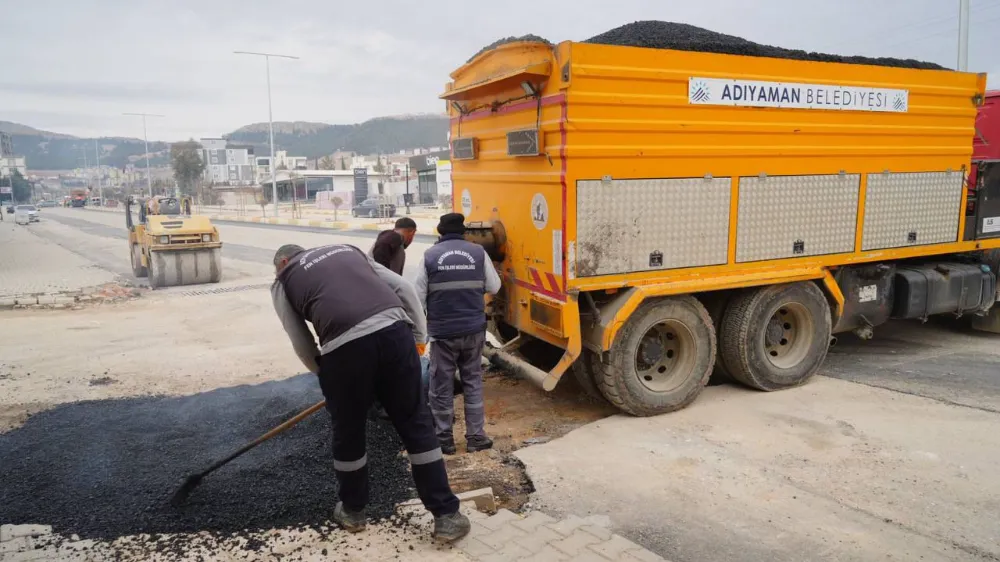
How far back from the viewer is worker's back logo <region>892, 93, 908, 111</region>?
6340 millimetres

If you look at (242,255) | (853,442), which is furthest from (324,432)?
(242,255)

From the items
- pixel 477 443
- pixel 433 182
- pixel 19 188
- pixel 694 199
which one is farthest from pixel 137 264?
pixel 19 188

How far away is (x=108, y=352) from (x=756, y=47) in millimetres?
7681

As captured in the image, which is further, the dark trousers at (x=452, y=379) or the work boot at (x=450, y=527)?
the dark trousers at (x=452, y=379)

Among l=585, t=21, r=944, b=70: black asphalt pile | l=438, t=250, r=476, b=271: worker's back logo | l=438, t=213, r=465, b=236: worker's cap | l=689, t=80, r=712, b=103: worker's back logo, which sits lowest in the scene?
l=438, t=250, r=476, b=271: worker's back logo

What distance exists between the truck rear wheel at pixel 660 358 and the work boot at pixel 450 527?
6.87 ft

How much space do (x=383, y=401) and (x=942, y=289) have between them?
20.5 ft

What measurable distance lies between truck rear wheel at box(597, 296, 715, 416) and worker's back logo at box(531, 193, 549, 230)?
1.01m

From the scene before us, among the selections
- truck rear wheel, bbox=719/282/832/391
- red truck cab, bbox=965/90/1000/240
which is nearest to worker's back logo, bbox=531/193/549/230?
truck rear wheel, bbox=719/282/832/391

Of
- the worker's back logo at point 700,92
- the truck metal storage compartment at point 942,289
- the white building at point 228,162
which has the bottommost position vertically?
the truck metal storage compartment at point 942,289

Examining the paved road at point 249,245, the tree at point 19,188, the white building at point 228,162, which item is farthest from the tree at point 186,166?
the tree at point 19,188

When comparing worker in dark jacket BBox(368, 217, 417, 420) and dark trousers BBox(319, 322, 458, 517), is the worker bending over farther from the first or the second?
dark trousers BBox(319, 322, 458, 517)

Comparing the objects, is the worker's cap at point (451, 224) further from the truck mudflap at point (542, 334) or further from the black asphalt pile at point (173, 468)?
the black asphalt pile at point (173, 468)

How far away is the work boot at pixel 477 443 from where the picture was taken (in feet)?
16.5
